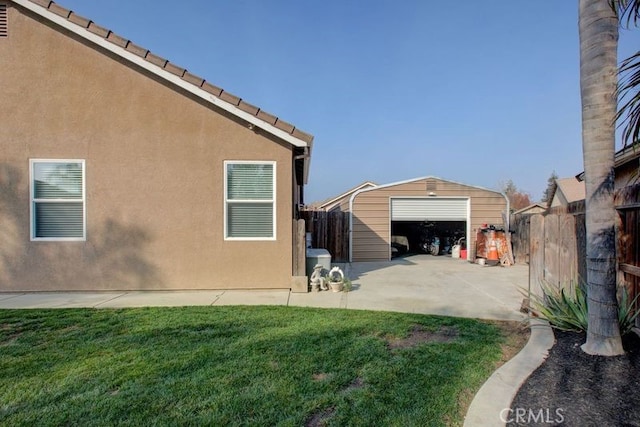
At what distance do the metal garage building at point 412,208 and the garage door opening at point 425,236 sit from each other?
4.56ft

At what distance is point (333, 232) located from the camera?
45.0 ft

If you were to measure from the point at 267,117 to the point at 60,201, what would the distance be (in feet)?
14.7

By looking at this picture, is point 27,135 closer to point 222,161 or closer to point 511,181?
point 222,161

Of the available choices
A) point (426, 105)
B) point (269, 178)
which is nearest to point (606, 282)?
point (269, 178)

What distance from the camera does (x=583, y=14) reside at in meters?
3.40

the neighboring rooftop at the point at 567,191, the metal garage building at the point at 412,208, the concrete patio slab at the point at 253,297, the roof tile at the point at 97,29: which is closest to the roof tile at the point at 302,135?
the concrete patio slab at the point at 253,297

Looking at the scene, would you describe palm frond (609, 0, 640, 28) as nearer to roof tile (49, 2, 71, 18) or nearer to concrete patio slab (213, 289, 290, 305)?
concrete patio slab (213, 289, 290, 305)

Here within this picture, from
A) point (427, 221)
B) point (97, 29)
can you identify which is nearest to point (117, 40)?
point (97, 29)

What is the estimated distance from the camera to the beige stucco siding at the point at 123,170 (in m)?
6.98

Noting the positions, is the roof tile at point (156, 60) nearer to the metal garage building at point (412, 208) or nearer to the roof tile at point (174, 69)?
the roof tile at point (174, 69)

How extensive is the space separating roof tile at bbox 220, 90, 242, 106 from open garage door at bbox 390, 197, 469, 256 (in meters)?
8.57

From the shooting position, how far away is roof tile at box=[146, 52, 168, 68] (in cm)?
684

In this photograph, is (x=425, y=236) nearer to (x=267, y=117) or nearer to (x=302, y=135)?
(x=302, y=135)

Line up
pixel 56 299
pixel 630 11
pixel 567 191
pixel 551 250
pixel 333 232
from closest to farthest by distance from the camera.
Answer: pixel 630 11
pixel 551 250
pixel 56 299
pixel 333 232
pixel 567 191
